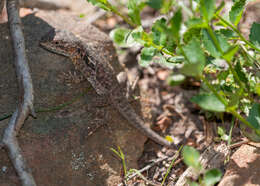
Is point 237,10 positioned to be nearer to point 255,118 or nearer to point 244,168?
point 255,118

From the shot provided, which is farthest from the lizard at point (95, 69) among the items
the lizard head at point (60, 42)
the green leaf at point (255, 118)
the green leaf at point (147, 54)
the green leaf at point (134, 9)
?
the green leaf at point (255, 118)

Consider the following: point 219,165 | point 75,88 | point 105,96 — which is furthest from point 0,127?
point 219,165

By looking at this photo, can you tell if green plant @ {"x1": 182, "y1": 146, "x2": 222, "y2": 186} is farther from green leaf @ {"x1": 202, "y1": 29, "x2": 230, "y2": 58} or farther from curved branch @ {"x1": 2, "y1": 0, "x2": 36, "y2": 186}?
curved branch @ {"x1": 2, "y1": 0, "x2": 36, "y2": 186}

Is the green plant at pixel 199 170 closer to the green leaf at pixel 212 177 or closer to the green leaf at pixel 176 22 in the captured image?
the green leaf at pixel 212 177

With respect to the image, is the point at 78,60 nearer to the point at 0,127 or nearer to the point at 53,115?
the point at 53,115

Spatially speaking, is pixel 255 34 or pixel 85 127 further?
pixel 85 127

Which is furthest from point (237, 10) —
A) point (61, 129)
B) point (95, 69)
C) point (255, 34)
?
point (61, 129)
